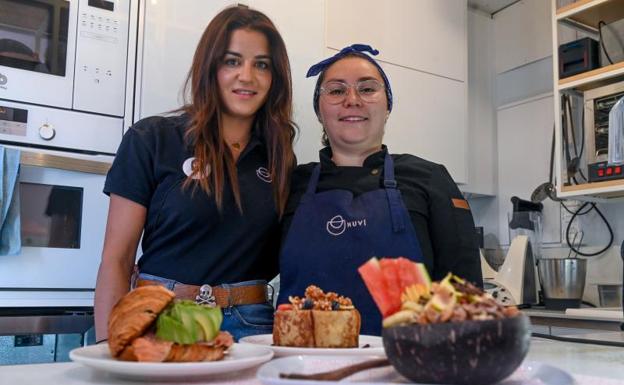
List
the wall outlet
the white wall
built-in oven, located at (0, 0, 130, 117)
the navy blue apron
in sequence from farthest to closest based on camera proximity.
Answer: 1. the white wall
2. the wall outlet
3. built-in oven, located at (0, 0, 130, 117)
4. the navy blue apron

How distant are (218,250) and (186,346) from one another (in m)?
0.60

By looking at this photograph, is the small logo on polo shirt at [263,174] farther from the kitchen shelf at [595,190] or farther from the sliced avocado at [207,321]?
the kitchen shelf at [595,190]

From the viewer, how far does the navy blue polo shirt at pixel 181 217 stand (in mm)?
1137

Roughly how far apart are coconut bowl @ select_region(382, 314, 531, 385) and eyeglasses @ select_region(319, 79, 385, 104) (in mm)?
1020

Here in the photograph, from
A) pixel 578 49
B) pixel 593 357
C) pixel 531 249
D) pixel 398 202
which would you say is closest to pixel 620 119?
pixel 578 49

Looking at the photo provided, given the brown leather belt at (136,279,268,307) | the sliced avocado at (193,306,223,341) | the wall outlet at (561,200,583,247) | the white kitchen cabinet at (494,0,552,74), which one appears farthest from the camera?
the white kitchen cabinet at (494,0,552,74)

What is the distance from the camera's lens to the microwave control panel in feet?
5.19

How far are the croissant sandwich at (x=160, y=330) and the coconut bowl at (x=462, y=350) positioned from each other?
0.62 feet

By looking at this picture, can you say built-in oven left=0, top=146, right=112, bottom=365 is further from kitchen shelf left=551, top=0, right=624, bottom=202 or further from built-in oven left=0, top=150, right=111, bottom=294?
kitchen shelf left=551, top=0, right=624, bottom=202

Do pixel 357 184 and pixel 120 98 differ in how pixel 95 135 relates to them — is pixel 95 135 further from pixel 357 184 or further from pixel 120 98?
pixel 357 184

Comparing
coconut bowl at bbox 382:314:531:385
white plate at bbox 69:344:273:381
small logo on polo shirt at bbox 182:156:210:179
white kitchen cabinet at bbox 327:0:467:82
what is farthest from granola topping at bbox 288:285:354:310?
white kitchen cabinet at bbox 327:0:467:82

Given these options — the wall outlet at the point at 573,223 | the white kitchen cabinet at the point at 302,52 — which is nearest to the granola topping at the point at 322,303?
the white kitchen cabinet at the point at 302,52

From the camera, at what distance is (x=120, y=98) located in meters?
1.64

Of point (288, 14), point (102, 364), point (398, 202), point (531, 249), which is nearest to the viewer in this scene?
point (102, 364)
